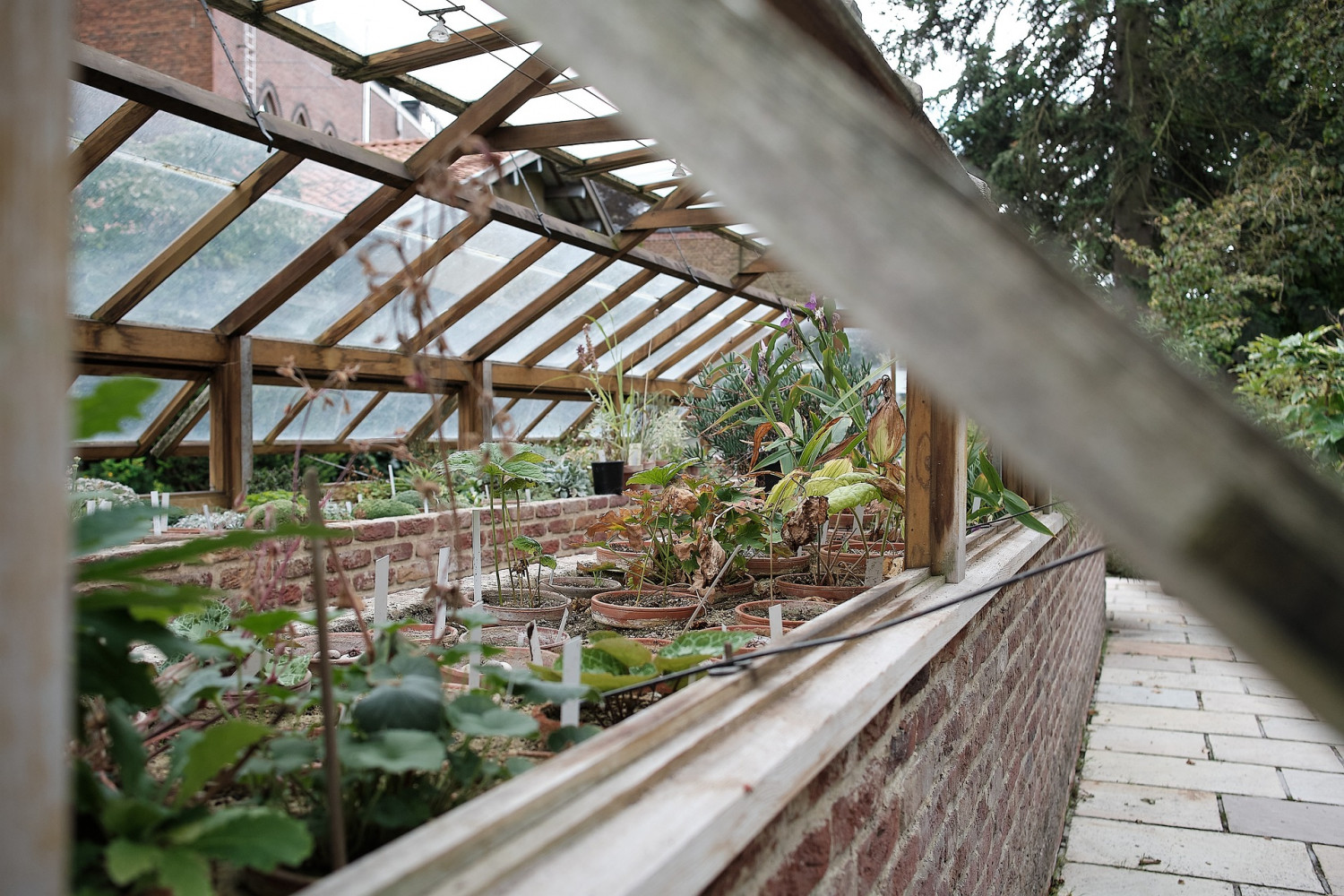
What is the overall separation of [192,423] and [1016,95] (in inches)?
378

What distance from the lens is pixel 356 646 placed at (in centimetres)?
201

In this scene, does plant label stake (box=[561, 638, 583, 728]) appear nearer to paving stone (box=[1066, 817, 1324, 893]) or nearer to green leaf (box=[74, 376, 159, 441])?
green leaf (box=[74, 376, 159, 441])

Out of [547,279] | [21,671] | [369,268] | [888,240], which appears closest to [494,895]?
[21,671]

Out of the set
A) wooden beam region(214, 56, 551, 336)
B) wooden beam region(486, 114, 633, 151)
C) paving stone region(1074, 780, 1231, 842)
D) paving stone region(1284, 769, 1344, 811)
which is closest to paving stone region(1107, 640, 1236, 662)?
paving stone region(1284, 769, 1344, 811)

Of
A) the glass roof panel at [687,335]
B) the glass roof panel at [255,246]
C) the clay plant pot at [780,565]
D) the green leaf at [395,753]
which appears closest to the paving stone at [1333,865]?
the clay plant pot at [780,565]

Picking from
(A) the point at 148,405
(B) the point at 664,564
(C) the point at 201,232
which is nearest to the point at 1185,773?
(B) the point at 664,564

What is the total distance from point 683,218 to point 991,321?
7.41 meters

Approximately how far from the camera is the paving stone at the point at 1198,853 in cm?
324

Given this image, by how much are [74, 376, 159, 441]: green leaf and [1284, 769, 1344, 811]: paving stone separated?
4.64 metres

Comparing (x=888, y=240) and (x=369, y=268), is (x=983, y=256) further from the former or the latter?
(x=369, y=268)

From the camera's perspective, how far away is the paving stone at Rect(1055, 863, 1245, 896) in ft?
10.5

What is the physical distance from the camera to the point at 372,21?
4.84 meters

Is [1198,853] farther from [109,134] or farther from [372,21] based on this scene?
[109,134]

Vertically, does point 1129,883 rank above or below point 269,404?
below
